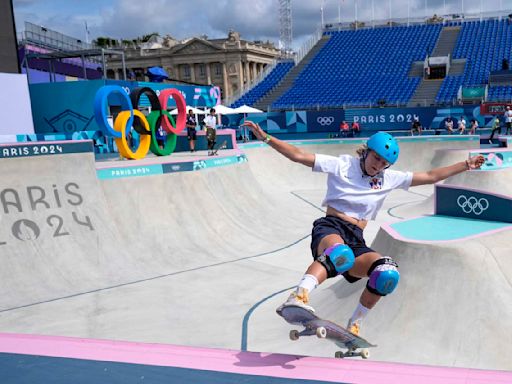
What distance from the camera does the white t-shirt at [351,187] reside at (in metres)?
4.43

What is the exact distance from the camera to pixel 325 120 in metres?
31.7

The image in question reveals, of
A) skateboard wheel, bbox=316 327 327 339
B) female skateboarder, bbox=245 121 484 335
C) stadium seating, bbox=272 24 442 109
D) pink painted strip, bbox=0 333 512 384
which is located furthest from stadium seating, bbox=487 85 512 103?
pink painted strip, bbox=0 333 512 384

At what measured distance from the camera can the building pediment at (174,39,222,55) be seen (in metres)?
75.4

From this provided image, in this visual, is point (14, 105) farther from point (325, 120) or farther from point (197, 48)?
point (197, 48)

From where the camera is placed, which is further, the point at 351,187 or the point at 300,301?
the point at 351,187

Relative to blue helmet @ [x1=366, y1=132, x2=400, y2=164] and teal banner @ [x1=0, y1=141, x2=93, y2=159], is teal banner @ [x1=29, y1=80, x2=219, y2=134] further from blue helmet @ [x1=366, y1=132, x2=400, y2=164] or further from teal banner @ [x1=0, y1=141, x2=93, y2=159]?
blue helmet @ [x1=366, y1=132, x2=400, y2=164]

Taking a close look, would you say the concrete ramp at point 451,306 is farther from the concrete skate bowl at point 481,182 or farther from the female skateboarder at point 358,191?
the concrete skate bowl at point 481,182

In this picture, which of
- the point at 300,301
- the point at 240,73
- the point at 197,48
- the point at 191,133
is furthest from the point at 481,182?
the point at 197,48

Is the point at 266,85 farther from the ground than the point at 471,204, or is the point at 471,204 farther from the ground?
the point at 266,85

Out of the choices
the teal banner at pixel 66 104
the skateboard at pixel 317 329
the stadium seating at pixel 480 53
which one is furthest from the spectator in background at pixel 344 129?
the skateboard at pixel 317 329

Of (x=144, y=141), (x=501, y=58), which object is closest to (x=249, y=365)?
(x=144, y=141)

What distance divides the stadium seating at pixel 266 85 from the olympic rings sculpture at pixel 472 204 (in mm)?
31868

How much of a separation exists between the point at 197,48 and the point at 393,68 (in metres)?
43.2

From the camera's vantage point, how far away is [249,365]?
133 inches
